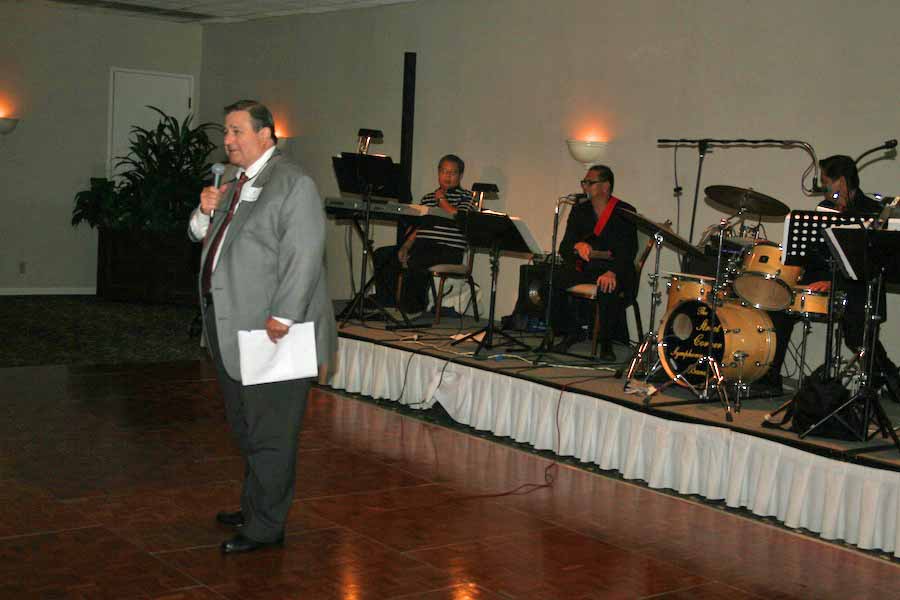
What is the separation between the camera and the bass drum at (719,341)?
17.5 ft

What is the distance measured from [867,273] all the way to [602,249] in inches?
92.3

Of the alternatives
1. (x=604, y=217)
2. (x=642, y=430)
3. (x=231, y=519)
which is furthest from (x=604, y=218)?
(x=231, y=519)

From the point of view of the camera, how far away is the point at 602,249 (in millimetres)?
6707

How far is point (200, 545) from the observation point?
3814 mm

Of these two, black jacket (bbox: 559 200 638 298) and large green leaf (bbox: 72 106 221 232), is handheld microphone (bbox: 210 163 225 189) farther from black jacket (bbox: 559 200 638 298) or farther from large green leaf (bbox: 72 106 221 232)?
large green leaf (bbox: 72 106 221 232)

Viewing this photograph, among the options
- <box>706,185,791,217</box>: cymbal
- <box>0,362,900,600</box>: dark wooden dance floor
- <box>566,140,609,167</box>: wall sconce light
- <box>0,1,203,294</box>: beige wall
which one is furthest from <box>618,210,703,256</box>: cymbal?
<box>0,1,203,294</box>: beige wall

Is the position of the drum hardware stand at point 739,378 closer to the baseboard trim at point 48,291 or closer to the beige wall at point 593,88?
the beige wall at point 593,88

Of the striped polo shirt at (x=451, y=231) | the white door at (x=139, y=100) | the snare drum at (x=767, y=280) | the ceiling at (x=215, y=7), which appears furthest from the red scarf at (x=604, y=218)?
the white door at (x=139, y=100)

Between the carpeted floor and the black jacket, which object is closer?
the black jacket

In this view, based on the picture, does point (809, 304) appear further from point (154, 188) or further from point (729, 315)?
point (154, 188)

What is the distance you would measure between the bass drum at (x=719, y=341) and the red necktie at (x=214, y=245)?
8.58 ft

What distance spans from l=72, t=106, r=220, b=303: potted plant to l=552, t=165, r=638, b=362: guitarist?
213 inches

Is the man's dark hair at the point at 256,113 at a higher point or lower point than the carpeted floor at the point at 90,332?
higher

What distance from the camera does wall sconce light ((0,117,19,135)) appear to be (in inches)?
428
